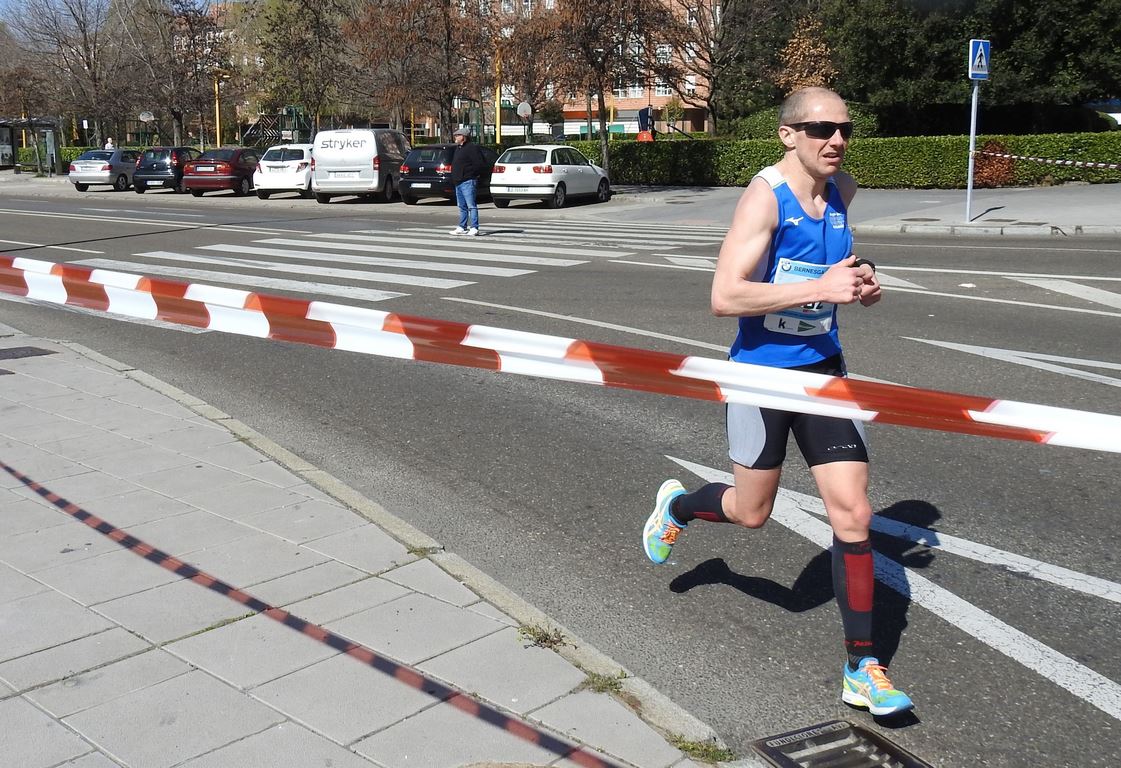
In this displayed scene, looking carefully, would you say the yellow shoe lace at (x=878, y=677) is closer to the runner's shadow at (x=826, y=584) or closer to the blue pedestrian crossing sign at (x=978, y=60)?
the runner's shadow at (x=826, y=584)

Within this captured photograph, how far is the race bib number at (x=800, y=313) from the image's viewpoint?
3.47 m

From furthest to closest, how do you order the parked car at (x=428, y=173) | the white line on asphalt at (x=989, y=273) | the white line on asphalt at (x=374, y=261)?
the parked car at (x=428, y=173)
the white line on asphalt at (x=374, y=261)
the white line on asphalt at (x=989, y=273)

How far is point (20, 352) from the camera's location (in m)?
8.80

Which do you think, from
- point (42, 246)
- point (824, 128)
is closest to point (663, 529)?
point (824, 128)

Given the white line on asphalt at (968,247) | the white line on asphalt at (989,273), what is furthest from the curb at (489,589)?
the white line on asphalt at (968,247)

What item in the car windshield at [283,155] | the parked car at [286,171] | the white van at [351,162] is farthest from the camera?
the car windshield at [283,155]

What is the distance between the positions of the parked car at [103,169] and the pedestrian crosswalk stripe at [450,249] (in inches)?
909

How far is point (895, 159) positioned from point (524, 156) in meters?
9.80

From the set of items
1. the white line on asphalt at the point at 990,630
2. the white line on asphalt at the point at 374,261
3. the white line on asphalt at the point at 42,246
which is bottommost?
the white line on asphalt at the point at 990,630

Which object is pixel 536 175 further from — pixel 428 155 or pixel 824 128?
pixel 824 128

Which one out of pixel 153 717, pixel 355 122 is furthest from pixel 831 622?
pixel 355 122

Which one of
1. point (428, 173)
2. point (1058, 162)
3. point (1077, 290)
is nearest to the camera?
point (1077, 290)

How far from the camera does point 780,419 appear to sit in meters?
3.53

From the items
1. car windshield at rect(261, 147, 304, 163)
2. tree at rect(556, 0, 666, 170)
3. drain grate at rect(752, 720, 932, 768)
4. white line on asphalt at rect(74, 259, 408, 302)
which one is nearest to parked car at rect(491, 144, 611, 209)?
tree at rect(556, 0, 666, 170)
